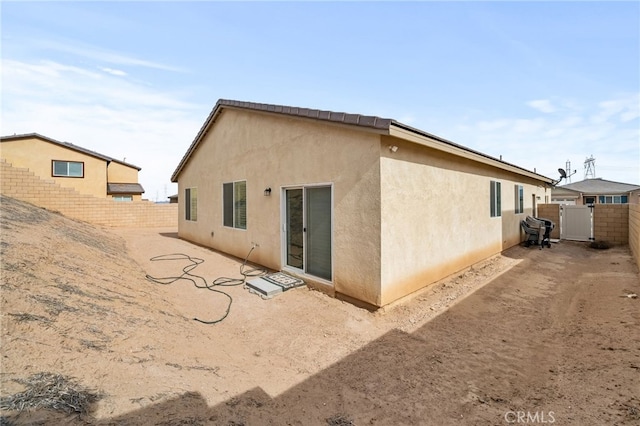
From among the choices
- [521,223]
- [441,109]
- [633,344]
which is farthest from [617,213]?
[633,344]

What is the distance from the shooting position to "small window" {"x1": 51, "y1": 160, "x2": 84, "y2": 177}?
2084 cm

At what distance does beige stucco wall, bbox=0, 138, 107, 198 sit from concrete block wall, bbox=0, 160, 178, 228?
5.16 meters

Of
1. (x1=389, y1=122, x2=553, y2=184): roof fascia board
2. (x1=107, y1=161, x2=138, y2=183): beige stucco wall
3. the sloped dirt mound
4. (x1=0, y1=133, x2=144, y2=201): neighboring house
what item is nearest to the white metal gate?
(x1=389, y1=122, x2=553, y2=184): roof fascia board

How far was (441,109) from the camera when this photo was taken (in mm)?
11406

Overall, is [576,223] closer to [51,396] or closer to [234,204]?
[234,204]

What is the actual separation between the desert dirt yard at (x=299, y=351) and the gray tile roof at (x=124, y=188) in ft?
70.1

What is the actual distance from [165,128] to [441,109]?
12.9m

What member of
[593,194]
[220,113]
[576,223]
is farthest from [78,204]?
[593,194]

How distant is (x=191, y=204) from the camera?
12.3 metres

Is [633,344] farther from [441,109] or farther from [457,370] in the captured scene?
[441,109]

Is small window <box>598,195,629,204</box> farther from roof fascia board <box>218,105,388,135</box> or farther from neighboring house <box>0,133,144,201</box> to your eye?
neighboring house <box>0,133,144,201</box>

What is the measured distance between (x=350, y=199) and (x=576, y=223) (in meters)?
13.6

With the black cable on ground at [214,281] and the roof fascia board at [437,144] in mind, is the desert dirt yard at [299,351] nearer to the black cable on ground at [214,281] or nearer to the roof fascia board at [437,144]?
the black cable on ground at [214,281]

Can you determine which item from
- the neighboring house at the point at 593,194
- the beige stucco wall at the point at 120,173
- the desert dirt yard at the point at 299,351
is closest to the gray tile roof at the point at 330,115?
the desert dirt yard at the point at 299,351
